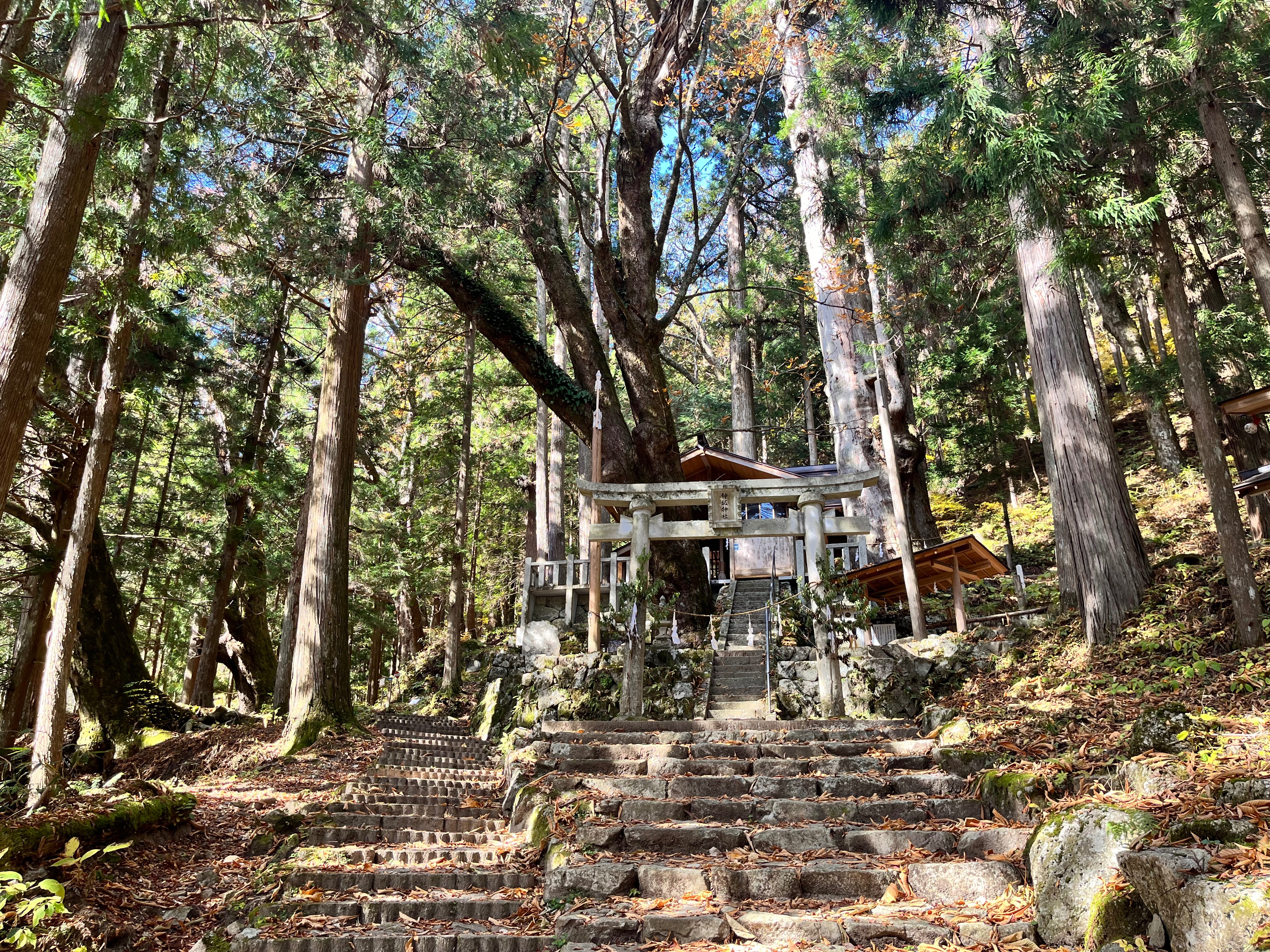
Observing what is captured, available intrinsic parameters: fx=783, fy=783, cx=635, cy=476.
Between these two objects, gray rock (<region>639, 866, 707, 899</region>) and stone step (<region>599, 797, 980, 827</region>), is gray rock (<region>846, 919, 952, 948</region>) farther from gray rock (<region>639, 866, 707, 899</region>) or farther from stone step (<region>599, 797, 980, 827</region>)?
stone step (<region>599, 797, 980, 827</region>)

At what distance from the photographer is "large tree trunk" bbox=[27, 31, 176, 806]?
22.2 feet

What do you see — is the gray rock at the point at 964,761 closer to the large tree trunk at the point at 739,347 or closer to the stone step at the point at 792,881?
A: the stone step at the point at 792,881

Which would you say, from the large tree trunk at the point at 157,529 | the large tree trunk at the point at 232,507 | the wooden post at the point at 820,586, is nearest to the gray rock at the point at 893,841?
the wooden post at the point at 820,586

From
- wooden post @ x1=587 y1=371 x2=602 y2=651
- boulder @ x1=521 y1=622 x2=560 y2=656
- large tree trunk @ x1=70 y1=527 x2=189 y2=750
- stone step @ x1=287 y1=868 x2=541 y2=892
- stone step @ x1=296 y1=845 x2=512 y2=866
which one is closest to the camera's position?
stone step @ x1=287 y1=868 x2=541 y2=892

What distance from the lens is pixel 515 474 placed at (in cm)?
2512

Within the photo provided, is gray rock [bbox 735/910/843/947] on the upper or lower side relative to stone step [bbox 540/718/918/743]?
lower

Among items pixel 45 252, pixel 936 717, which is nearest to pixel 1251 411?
pixel 936 717

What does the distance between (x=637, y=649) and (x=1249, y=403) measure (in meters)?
9.47

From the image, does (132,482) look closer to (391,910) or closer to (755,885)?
(391,910)

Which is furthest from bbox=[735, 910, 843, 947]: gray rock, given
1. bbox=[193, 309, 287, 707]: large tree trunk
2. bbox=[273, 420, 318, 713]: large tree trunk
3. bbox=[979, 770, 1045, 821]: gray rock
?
bbox=[193, 309, 287, 707]: large tree trunk

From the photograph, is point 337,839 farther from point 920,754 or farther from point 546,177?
point 546,177

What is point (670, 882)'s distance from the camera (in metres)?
4.45

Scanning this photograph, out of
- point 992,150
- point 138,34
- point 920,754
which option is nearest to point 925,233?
point 992,150

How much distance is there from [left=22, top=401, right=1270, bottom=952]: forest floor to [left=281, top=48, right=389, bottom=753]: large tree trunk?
631mm
